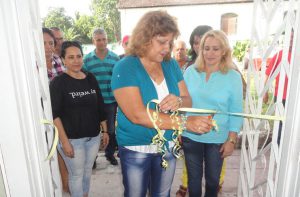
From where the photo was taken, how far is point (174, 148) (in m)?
1.87

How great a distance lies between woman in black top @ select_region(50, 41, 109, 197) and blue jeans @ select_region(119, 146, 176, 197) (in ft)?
2.22

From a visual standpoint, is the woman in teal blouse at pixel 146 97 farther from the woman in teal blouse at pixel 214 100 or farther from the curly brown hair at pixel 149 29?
the woman in teal blouse at pixel 214 100

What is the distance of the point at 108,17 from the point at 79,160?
40906 mm

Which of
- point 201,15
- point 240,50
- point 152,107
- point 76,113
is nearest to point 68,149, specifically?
point 76,113

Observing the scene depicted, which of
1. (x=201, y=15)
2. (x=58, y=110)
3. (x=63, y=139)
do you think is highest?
(x=201, y=15)

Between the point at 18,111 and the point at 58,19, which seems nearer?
the point at 18,111

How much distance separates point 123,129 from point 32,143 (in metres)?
0.85

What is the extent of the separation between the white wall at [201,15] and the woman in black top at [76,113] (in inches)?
609

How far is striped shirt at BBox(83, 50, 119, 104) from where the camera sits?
3.77 m

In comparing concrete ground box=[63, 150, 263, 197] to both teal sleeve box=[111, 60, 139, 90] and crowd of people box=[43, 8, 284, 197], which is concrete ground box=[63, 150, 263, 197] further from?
teal sleeve box=[111, 60, 139, 90]

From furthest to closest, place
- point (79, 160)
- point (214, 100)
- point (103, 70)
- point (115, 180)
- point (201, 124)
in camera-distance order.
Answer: point (103, 70), point (115, 180), point (79, 160), point (214, 100), point (201, 124)

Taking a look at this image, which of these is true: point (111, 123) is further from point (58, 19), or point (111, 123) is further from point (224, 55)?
point (58, 19)

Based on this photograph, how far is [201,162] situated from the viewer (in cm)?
239

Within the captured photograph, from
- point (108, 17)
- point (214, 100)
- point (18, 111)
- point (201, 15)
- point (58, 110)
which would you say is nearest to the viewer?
point (18, 111)
